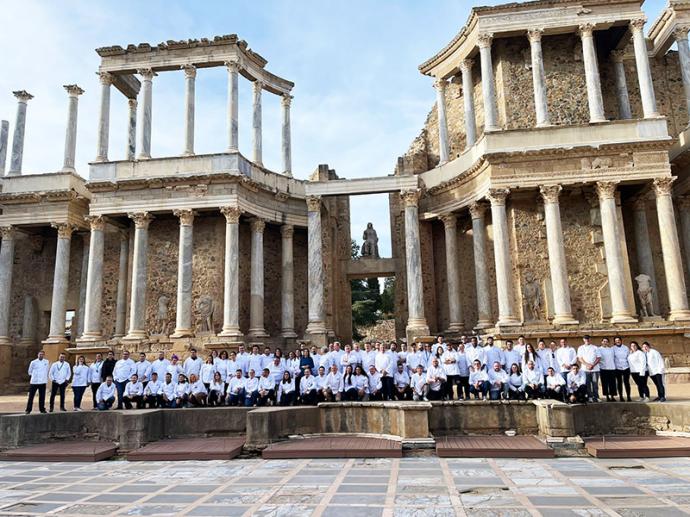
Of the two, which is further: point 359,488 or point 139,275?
point 139,275

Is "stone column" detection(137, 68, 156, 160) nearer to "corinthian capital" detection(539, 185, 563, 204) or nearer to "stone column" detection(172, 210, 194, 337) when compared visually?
"stone column" detection(172, 210, 194, 337)

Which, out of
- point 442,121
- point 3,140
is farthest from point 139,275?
point 442,121

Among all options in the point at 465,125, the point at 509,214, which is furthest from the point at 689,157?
the point at 465,125

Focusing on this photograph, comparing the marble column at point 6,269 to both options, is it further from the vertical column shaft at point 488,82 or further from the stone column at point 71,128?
the vertical column shaft at point 488,82

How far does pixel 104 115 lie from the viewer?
75.6ft

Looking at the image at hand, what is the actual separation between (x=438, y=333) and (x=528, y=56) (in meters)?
12.4

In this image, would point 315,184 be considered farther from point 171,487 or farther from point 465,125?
point 171,487

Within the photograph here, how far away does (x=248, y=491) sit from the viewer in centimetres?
683

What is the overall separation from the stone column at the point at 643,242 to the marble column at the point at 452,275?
6962 mm

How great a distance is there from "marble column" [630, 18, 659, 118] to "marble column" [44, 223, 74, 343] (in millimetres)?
24455

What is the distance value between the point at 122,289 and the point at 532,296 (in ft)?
55.8

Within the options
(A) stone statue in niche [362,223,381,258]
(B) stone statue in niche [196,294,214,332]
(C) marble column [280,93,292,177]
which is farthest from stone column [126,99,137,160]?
(A) stone statue in niche [362,223,381,258]

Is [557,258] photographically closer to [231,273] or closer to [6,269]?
[231,273]

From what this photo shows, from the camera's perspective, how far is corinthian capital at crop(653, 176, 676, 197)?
18453mm
